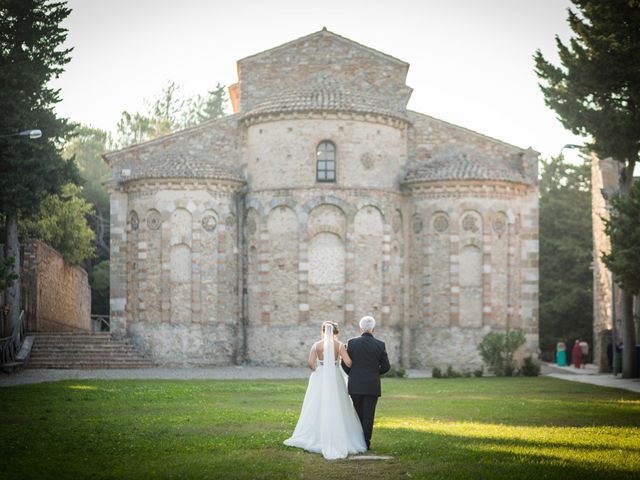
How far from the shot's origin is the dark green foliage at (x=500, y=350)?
35688 millimetres

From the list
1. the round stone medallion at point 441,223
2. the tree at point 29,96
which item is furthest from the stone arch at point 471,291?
the tree at point 29,96

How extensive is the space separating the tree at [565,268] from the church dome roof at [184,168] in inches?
1014

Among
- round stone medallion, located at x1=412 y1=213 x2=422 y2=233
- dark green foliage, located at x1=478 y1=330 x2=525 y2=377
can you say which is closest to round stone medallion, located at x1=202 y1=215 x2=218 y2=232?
round stone medallion, located at x1=412 y1=213 x2=422 y2=233

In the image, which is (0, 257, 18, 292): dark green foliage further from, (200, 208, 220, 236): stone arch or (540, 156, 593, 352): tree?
(540, 156, 593, 352): tree

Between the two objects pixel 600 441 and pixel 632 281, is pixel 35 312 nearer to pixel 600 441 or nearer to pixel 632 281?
pixel 632 281

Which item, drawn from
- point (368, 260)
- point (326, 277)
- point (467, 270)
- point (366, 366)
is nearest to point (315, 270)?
point (326, 277)

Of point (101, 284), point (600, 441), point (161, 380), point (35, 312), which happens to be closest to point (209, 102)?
point (101, 284)

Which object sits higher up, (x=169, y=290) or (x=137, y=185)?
(x=137, y=185)

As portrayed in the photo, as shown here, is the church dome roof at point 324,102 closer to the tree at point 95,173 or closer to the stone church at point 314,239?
the stone church at point 314,239

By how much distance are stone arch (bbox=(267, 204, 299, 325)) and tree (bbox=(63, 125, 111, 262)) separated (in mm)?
25035

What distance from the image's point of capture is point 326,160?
39.7 metres

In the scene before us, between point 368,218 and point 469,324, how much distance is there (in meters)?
6.06

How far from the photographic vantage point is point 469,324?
3944 centimetres

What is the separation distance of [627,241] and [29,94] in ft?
73.1
